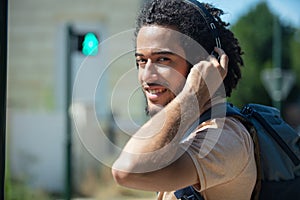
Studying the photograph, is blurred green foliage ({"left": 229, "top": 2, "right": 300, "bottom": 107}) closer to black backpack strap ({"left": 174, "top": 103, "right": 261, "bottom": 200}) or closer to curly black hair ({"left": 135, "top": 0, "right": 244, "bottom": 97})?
curly black hair ({"left": 135, "top": 0, "right": 244, "bottom": 97})

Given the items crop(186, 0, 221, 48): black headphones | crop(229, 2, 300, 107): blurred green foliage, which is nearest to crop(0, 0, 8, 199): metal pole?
crop(186, 0, 221, 48): black headphones

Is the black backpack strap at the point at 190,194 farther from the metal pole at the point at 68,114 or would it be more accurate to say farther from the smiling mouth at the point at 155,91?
the metal pole at the point at 68,114

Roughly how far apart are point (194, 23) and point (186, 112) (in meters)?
0.40

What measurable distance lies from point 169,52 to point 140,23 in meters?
0.23

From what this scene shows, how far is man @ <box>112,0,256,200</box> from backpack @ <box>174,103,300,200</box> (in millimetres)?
35

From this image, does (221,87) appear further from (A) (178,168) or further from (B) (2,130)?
(B) (2,130)

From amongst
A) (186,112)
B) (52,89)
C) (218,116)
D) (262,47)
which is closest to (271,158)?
(218,116)

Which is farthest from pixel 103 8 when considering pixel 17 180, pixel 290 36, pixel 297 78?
pixel 297 78

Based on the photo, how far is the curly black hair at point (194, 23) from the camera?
2.07 metres

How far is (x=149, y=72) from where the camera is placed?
6.55ft

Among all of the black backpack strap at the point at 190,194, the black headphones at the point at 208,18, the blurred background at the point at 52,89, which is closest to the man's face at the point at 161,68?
the black headphones at the point at 208,18

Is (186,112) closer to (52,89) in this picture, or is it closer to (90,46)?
(90,46)

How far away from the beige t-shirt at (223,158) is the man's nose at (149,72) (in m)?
0.23

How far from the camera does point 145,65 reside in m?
2.02
